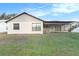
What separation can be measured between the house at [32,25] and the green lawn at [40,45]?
62 millimetres

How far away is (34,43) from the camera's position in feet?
72.8

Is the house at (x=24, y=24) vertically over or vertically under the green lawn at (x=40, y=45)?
over

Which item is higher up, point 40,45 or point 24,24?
point 24,24

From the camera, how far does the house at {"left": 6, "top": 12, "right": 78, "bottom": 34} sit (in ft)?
72.7

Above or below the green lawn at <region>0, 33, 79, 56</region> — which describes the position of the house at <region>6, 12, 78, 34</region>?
above

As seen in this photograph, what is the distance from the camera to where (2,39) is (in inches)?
875

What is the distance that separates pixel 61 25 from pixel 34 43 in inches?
15.8

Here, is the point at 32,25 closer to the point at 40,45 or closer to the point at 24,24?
the point at 24,24

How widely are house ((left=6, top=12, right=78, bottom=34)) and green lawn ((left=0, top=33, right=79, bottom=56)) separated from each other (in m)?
0.06

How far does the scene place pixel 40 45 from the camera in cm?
2219

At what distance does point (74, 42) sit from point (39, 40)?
0.43 metres

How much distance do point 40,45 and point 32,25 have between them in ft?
0.87

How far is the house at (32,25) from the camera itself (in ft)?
72.7

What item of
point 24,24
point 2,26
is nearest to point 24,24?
point 24,24
